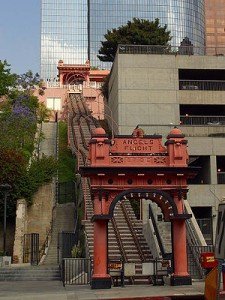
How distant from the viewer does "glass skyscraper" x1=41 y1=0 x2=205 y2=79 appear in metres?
164

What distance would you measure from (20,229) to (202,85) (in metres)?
21.7

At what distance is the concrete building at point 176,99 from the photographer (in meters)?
41.6

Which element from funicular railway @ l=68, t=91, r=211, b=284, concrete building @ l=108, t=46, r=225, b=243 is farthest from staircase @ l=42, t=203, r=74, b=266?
concrete building @ l=108, t=46, r=225, b=243

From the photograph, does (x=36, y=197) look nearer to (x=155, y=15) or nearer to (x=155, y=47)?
(x=155, y=47)

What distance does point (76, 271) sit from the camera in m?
25.5

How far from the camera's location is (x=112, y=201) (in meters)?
23.1

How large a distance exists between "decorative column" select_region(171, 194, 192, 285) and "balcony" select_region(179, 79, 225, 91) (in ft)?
81.9

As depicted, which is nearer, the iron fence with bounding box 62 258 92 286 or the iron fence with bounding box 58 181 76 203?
the iron fence with bounding box 62 258 92 286

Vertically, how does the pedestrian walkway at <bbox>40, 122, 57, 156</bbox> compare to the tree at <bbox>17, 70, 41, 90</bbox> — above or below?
below

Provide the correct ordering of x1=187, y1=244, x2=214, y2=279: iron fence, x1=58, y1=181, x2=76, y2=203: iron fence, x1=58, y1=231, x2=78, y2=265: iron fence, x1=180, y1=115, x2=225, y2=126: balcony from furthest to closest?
1. x1=180, y1=115, x2=225, y2=126: balcony
2. x1=58, y1=181, x2=76, y2=203: iron fence
3. x1=58, y1=231, x2=78, y2=265: iron fence
4. x1=187, y1=244, x2=214, y2=279: iron fence

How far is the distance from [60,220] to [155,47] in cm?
1793

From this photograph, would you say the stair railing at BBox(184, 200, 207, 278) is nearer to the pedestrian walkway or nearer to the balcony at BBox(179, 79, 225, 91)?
the balcony at BBox(179, 79, 225, 91)

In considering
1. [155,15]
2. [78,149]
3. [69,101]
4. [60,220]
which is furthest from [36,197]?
[155,15]

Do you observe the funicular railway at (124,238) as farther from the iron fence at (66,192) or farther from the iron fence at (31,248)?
the iron fence at (31,248)
